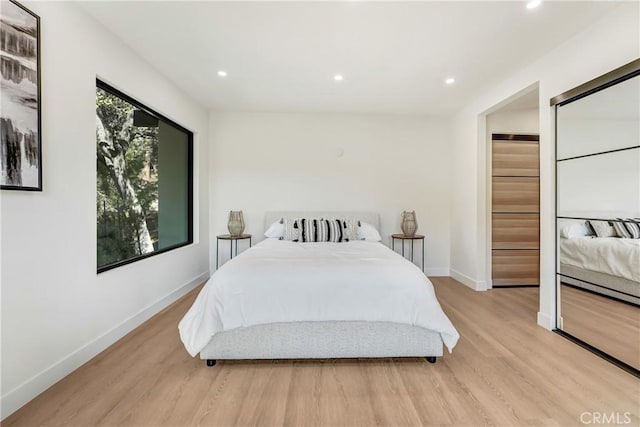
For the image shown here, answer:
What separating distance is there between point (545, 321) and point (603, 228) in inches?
39.3

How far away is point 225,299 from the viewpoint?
204cm

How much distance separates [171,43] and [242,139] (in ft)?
6.46

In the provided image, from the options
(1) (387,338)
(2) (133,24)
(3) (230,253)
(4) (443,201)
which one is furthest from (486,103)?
(3) (230,253)

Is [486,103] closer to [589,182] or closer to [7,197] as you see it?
[589,182]

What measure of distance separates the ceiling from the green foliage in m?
0.65

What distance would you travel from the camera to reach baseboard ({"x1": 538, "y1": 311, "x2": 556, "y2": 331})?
2662mm

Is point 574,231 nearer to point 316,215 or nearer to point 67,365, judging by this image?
point 316,215

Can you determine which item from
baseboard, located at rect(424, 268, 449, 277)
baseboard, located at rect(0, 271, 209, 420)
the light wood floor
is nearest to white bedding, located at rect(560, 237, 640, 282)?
the light wood floor

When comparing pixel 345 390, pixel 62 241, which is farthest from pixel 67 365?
pixel 345 390

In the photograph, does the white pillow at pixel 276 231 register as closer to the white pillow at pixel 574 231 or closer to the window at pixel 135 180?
the window at pixel 135 180

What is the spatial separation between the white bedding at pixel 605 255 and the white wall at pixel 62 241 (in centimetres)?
395

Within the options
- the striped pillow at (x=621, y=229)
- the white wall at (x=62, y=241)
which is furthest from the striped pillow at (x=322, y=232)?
the striped pillow at (x=621, y=229)

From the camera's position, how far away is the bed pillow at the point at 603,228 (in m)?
2.25

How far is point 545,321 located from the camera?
8.93ft
